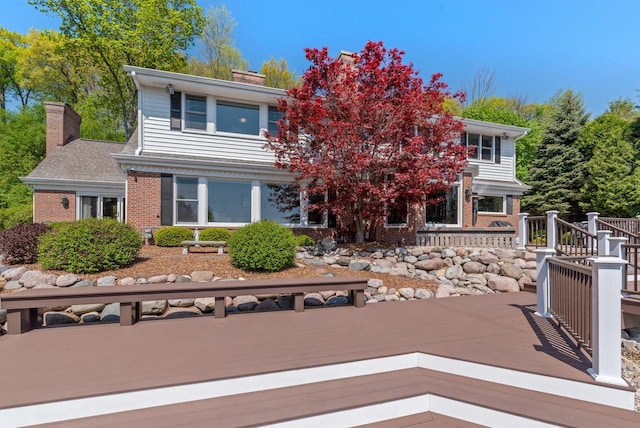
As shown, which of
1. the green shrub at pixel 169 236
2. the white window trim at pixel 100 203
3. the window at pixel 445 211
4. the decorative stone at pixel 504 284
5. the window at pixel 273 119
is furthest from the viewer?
the white window trim at pixel 100 203

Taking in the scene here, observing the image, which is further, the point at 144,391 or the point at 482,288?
the point at 482,288

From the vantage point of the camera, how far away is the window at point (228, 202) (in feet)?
34.3

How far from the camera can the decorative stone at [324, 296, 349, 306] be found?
5.93 m

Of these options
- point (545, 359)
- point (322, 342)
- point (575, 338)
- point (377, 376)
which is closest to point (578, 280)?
point (575, 338)

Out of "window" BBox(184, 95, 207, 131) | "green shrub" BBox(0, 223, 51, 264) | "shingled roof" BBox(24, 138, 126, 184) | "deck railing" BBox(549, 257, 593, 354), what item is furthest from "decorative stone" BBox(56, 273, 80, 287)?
"shingled roof" BBox(24, 138, 126, 184)

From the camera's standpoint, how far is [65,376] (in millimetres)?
2842

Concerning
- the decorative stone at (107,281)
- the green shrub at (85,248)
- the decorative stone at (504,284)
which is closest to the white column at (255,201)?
the green shrub at (85,248)

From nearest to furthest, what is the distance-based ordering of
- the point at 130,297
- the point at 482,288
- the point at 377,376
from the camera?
the point at 377,376 → the point at 130,297 → the point at 482,288

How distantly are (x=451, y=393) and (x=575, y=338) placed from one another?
6.06ft

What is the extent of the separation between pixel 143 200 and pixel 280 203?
4.40 metres

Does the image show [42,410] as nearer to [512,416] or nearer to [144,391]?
[144,391]

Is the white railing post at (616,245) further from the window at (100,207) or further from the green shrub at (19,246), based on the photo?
the window at (100,207)

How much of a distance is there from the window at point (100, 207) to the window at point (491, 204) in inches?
664

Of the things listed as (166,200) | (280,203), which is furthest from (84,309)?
(280,203)
